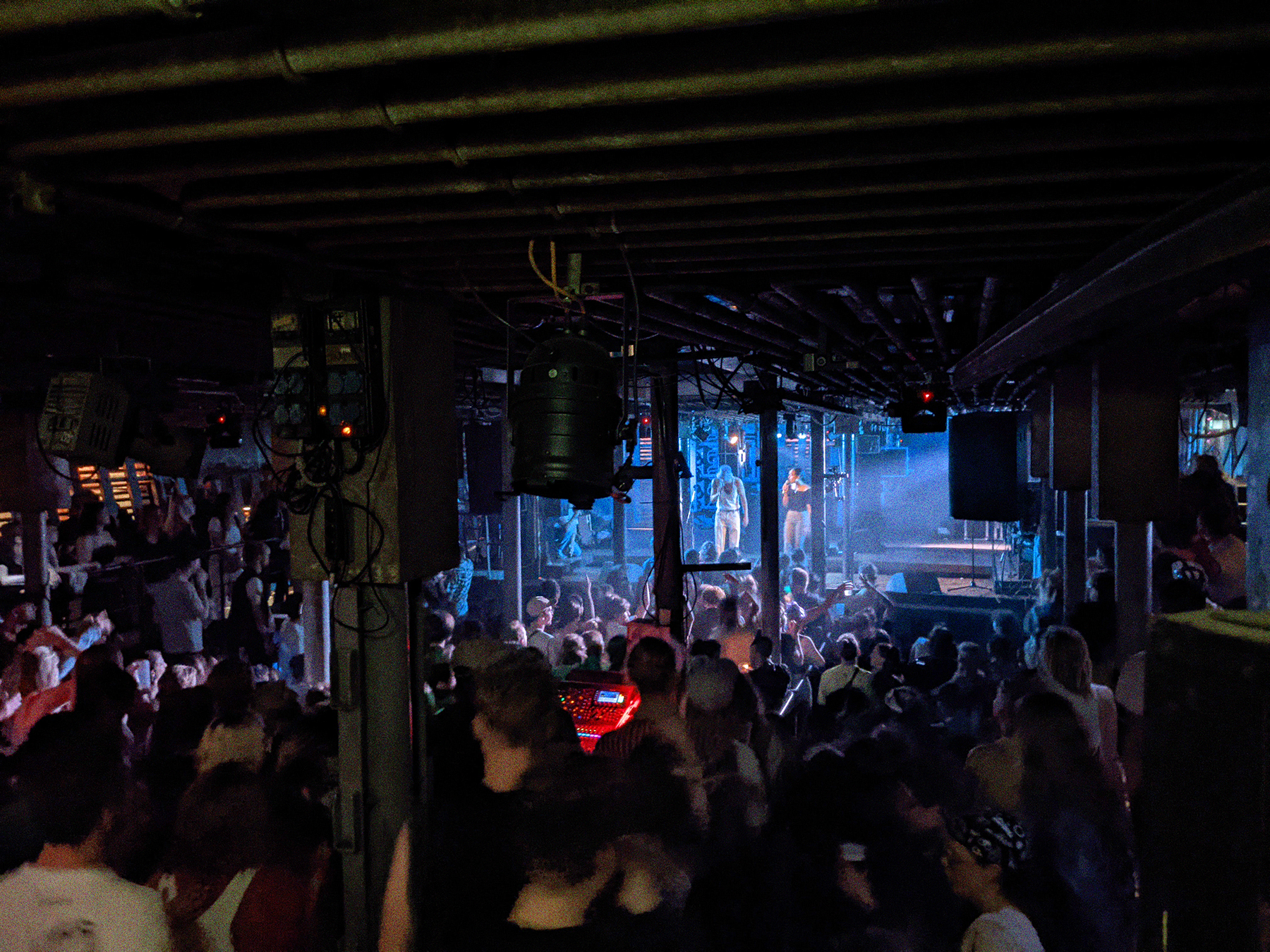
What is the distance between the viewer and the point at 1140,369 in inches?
188

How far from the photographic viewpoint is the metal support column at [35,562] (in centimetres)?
713

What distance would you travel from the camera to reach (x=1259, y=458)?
143 inches

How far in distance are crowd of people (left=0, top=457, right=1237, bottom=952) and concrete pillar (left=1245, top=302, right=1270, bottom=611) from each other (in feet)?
2.70

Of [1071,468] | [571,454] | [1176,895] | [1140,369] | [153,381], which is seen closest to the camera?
[1176,895]

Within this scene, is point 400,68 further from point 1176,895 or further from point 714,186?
point 1176,895

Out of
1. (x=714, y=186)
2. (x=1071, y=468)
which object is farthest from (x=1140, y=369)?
(x=714, y=186)

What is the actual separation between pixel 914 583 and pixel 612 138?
16811mm

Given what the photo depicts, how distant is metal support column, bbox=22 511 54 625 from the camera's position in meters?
7.13

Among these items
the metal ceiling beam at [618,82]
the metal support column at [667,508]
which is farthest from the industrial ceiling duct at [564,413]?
the metal support column at [667,508]

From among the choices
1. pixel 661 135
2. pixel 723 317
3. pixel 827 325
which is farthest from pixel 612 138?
pixel 827 325

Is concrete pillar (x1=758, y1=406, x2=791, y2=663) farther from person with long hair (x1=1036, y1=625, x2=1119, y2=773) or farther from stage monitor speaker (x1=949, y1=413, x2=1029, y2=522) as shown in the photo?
person with long hair (x1=1036, y1=625, x2=1119, y2=773)

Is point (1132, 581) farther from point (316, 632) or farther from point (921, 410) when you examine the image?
point (316, 632)

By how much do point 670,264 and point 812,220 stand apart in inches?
34.0

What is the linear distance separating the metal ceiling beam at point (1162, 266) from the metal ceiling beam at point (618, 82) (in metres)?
0.45
